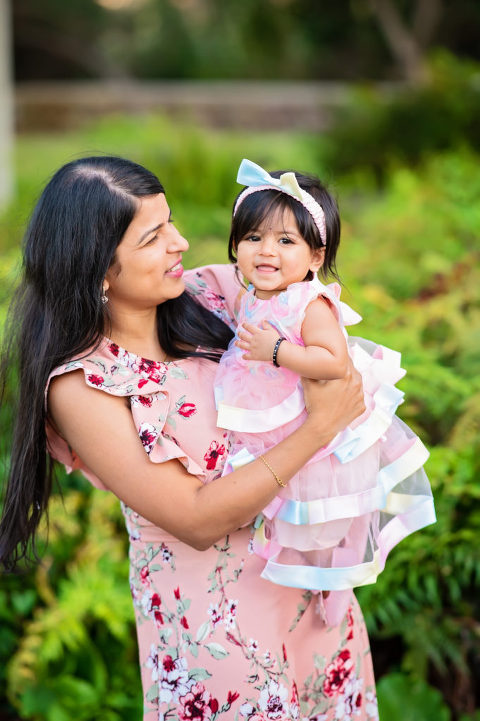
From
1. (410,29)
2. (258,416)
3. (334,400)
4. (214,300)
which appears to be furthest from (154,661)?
(410,29)

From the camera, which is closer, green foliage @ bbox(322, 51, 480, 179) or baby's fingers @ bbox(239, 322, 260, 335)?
baby's fingers @ bbox(239, 322, 260, 335)

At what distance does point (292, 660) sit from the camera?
1920 mm

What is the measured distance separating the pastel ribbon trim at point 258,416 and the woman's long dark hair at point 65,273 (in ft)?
0.86

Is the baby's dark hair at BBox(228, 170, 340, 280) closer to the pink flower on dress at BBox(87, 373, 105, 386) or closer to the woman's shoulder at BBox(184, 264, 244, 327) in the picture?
the woman's shoulder at BBox(184, 264, 244, 327)

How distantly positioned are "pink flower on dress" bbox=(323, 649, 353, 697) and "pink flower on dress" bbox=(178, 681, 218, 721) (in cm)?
29

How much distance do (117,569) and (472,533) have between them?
128cm

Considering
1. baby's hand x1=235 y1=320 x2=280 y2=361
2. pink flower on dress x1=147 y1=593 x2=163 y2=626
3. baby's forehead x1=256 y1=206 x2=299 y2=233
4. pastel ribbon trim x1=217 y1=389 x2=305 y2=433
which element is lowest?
pink flower on dress x1=147 y1=593 x2=163 y2=626

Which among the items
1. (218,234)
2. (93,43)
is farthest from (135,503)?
(93,43)

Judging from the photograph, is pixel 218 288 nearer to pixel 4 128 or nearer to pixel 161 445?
pixel 161 445

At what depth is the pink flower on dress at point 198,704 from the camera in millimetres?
1881

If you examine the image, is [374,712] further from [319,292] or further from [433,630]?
[319,292]

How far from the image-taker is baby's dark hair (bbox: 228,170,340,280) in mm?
1805

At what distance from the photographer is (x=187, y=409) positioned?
188 cm

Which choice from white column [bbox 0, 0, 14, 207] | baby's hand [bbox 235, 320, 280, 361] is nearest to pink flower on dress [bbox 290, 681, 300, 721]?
baby's hand [bbox 235, 320, 280, 361]
